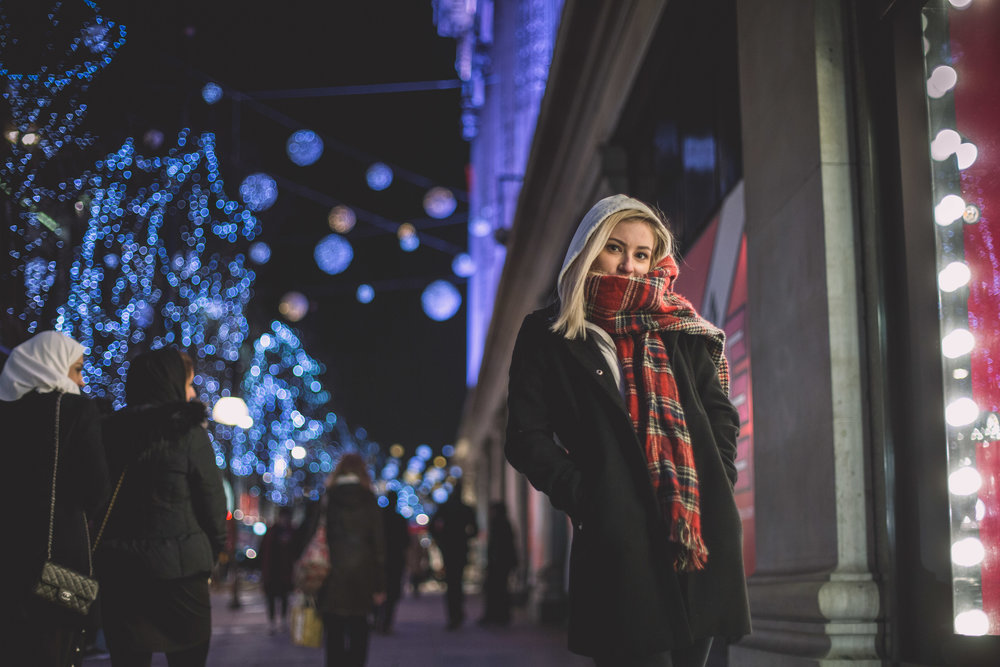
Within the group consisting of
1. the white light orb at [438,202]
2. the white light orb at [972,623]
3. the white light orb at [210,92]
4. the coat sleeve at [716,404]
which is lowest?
the white light orb at [972,623]

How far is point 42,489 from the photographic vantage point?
4613 mm

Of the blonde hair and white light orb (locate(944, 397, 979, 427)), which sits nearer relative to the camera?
the blonde hair

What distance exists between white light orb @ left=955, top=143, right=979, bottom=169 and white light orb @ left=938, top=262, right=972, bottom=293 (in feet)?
1.36

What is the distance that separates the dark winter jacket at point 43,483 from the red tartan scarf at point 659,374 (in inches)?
107

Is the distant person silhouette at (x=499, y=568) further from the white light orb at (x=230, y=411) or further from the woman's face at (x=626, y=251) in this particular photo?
the woman's face at (x=626, y=251)

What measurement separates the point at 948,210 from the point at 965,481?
116cm

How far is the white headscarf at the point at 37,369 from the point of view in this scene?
4.79 m

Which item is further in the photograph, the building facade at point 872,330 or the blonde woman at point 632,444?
the building facade at point 872,330

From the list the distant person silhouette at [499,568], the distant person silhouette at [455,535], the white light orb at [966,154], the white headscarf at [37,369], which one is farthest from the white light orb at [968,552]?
the distant person silhouette at [499,568]

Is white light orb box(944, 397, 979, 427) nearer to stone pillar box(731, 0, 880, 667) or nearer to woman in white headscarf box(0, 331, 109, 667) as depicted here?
stone pillar box(731, 0, 880, 667)

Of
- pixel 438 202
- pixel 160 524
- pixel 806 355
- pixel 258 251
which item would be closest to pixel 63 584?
pixel 160 524

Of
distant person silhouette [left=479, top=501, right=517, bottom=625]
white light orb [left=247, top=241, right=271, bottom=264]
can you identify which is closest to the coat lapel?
distant person silhouette [left=479, top=501, right=517, bottom=625]

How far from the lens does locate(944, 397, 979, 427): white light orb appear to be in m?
4.18

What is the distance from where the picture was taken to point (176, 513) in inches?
207
